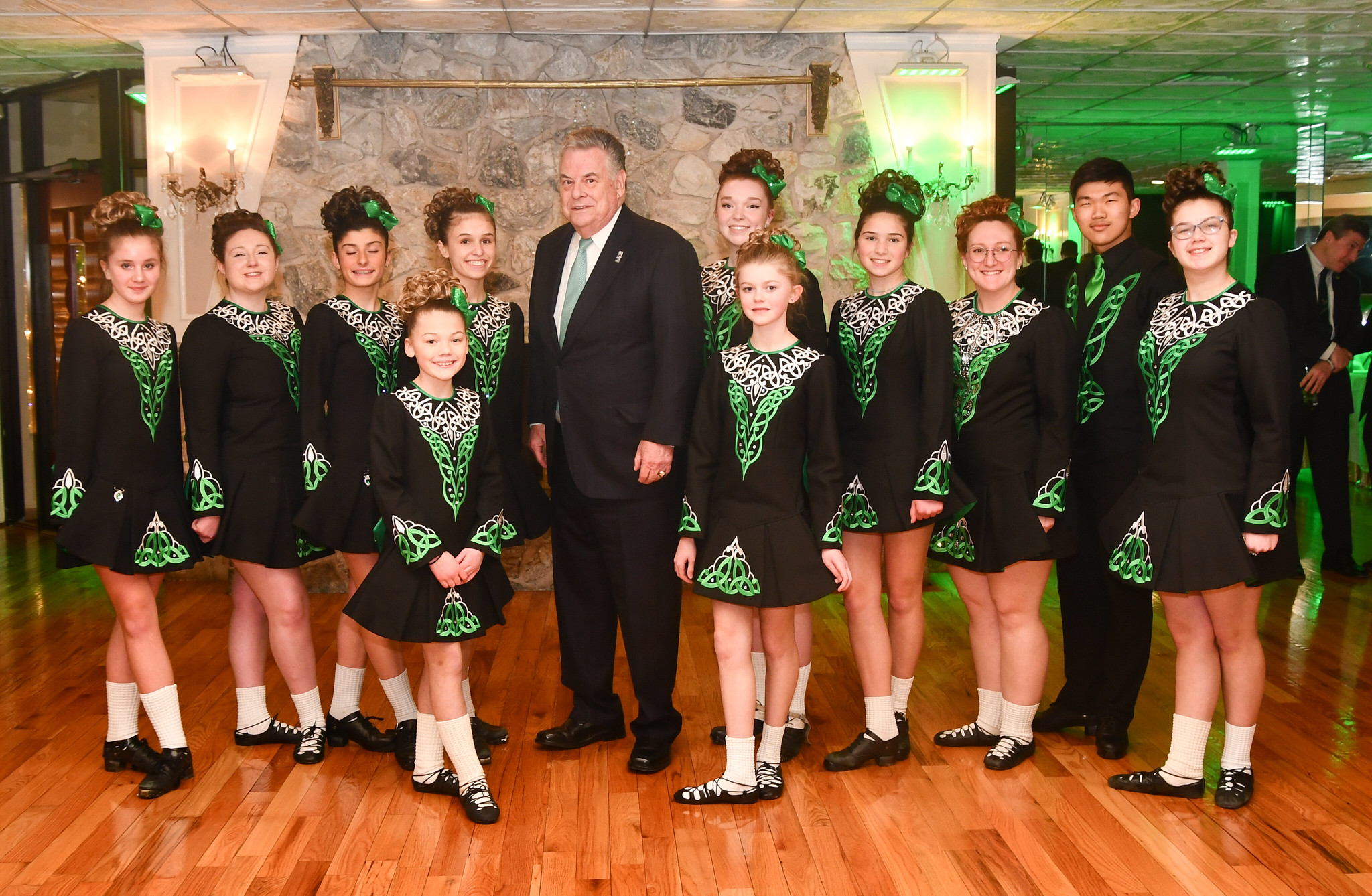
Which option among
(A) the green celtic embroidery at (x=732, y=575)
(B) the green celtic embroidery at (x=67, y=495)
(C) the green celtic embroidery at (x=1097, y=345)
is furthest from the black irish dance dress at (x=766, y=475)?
(B) the green celtic embroidery at (x=67, y=495)

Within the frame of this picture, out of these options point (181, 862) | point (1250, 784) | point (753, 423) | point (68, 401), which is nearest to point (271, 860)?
point (181, 862)

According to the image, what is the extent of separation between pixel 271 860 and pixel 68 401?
4.35 ft

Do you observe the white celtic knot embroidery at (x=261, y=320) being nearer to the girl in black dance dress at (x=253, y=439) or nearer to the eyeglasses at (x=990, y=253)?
the girl in black dance dress at (x=253, y=439)

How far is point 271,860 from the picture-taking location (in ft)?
8.89

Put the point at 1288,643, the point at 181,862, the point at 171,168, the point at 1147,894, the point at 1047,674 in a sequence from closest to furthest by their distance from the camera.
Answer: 1. the point at 1147,894
2. the point at 181,862
3. the point at 1047,674
4. the point at 1288,643
5. the point at 171,168

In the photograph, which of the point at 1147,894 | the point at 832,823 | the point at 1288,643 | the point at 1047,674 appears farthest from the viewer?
the point at 1288,643

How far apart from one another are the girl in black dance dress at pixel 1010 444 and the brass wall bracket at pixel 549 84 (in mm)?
2546

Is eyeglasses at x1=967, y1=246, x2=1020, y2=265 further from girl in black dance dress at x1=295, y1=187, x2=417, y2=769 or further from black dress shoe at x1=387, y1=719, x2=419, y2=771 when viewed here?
black dress shoe at x1=387, y1=719, x2=419, y2=771

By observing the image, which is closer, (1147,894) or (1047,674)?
(1147,894)

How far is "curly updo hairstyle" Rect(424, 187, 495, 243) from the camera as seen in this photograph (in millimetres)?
3451

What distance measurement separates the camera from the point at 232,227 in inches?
128

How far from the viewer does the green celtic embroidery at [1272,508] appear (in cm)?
275

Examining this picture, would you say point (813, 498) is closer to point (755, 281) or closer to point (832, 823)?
point (755, 281)

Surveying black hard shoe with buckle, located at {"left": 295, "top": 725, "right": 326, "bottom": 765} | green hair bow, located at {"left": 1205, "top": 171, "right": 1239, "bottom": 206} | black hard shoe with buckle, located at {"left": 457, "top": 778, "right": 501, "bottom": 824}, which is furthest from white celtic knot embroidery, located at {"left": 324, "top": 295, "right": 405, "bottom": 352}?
green hair bow, located at {"left": 1205, "top": 171, "right": 1239, "bottom": 206}
